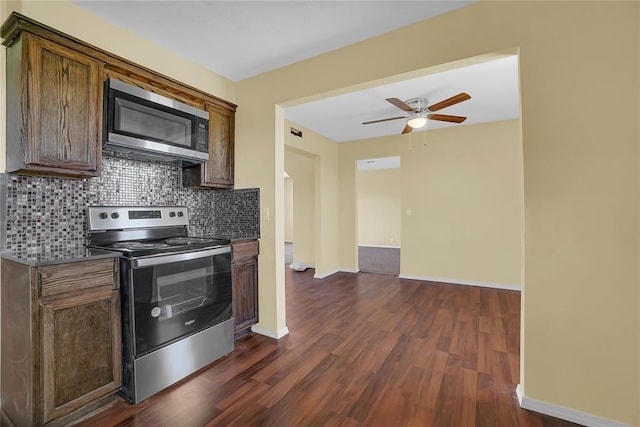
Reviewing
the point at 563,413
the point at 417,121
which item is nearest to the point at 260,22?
the point at 417,121

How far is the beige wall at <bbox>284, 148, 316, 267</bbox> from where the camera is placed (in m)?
5.83

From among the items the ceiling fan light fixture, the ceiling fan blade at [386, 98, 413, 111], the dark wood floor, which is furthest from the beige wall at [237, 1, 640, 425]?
the ceiling fan light fixture

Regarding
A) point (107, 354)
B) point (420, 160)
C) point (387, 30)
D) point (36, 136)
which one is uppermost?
point (387, 30)

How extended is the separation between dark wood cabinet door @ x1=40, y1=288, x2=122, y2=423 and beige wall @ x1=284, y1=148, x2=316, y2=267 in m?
4.25

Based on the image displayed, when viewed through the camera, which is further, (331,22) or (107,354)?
(331,22)

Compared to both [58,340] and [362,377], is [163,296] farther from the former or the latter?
[362,377]

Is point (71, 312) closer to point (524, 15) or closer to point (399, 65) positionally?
point (399, 65)

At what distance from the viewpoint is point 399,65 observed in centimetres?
210

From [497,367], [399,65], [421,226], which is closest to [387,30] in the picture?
[399,65]

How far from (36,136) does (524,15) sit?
294 centimetres

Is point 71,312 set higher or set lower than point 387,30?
lower

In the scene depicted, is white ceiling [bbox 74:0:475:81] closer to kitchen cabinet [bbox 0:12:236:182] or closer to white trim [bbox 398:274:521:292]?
kitchen cabinet [bbox 0:12:236:182]

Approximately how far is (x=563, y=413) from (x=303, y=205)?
4.82m

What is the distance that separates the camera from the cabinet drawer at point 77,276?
1464 mm
